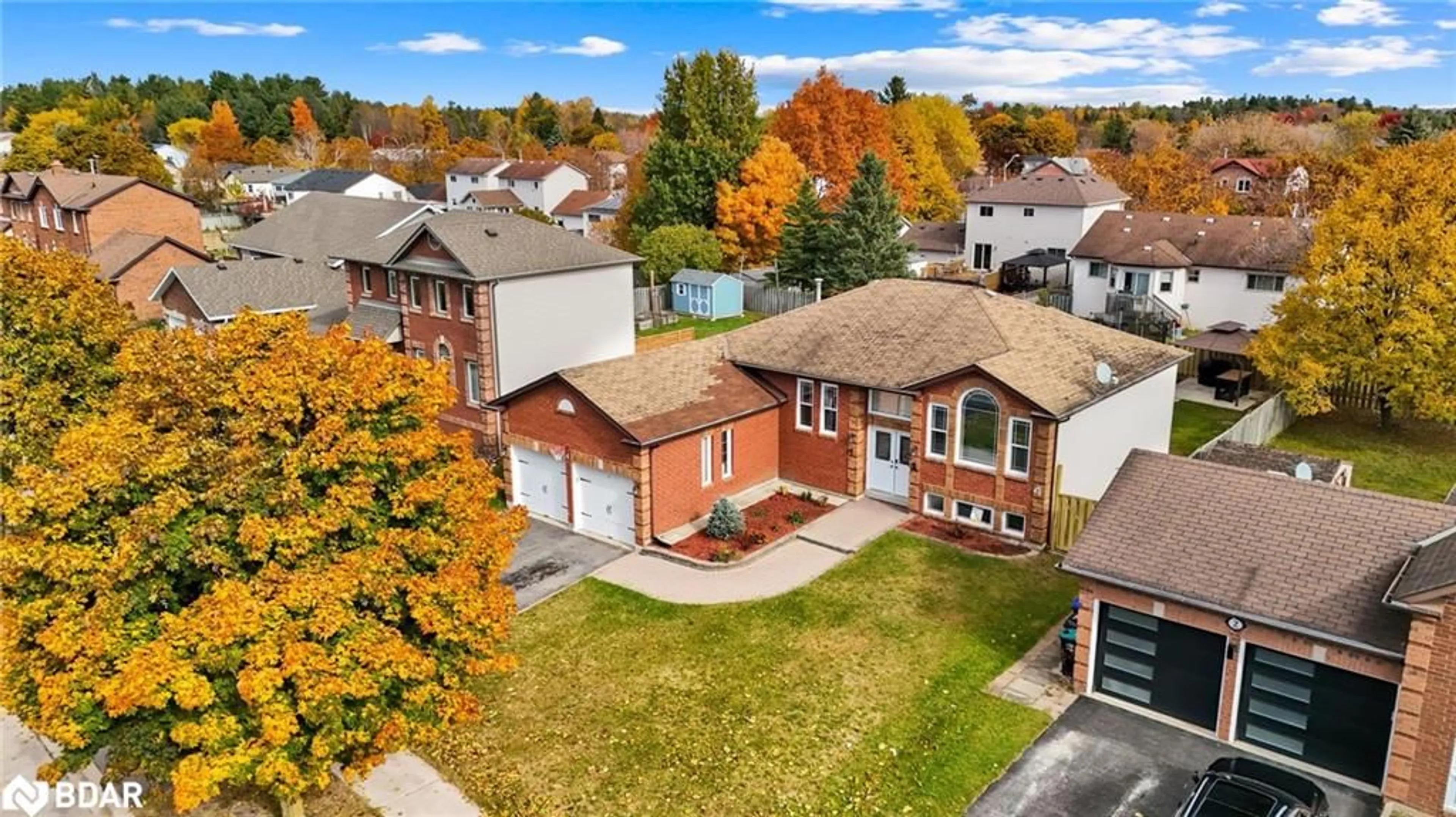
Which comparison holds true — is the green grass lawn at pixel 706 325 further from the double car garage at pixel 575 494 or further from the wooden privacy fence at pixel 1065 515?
the wooden privacy fence at pixel 1065 515

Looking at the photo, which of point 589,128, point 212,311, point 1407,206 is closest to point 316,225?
point 212,311

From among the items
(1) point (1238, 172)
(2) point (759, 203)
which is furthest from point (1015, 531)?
(1) point (1238, 172)

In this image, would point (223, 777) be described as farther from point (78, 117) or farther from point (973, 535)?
point (78, 117)

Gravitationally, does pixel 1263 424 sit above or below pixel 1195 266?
below

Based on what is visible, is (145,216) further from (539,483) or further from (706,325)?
(539,483)

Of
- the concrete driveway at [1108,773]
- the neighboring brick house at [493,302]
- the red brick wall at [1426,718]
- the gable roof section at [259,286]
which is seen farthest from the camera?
the gable roof section at [259,286]

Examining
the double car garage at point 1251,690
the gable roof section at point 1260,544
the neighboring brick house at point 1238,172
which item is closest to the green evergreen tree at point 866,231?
the gable roof section at point 1260,544
